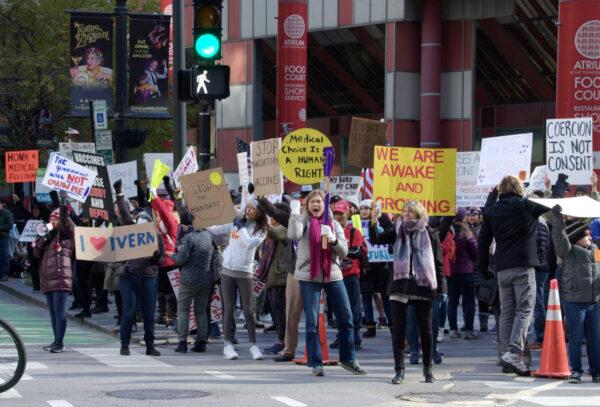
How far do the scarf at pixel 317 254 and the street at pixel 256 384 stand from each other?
104 centimetres

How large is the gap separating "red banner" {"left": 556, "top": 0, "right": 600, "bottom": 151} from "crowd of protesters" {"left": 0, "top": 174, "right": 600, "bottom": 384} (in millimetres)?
4678

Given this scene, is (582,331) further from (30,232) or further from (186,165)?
(30,232)

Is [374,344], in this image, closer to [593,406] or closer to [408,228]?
[408,228]

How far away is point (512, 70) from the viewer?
38812 mm

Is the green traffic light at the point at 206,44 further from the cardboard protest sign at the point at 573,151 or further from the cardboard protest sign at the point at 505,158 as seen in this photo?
the cardboard protest sign at the point at 573,151

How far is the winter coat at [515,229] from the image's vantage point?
13.5 metres

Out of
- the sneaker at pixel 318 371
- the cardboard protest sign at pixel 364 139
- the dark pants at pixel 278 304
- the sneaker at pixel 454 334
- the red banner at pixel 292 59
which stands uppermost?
the red banner at pixel 292 59

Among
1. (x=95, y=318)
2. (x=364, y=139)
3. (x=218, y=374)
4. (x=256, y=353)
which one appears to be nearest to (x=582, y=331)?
(x=218, y=374)

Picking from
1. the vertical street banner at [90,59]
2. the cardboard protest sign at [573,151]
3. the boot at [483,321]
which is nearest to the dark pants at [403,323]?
the cardboard protest sign at [573,151]

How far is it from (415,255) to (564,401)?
2.27m

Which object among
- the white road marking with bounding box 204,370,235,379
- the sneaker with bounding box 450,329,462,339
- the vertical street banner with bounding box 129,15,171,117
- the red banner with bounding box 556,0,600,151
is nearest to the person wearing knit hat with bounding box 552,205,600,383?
the white road marking with bounding box 204,370,235,379

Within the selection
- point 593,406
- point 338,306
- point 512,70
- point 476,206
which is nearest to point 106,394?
point 338,306

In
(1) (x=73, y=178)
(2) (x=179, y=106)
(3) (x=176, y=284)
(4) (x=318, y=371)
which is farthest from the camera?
(3) (x=176, y=284)

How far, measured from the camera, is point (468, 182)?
19.8 metres
